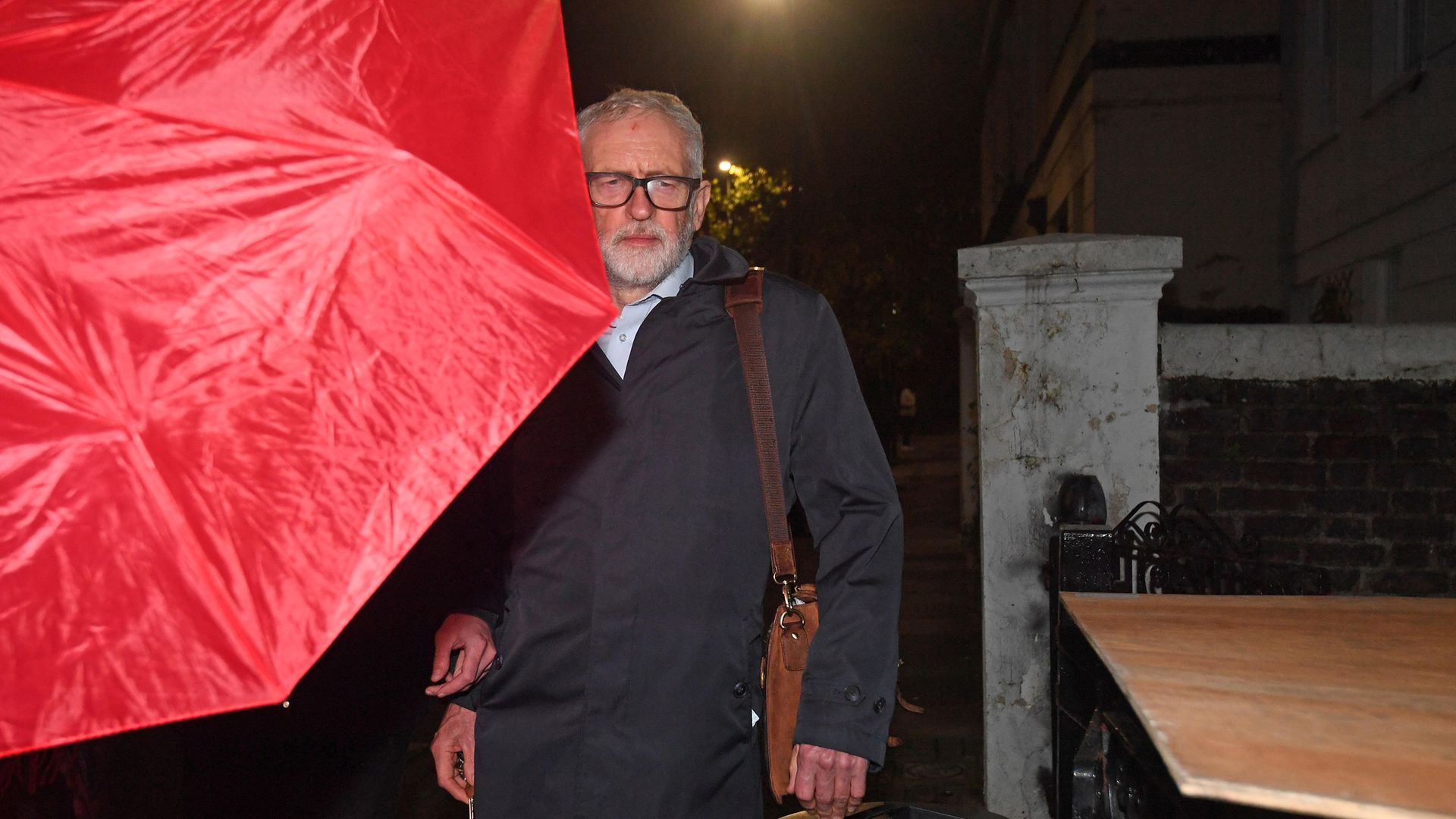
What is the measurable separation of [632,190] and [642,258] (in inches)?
6.9

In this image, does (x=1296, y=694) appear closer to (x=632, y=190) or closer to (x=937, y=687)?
(x=632, y=190)

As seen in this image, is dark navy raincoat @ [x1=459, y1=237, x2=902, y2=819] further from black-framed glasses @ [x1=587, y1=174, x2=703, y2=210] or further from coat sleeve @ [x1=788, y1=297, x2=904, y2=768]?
black-framed glasses @ [x1=587, y1=174, x2=703, y2=210]

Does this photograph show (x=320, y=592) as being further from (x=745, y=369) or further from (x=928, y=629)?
(x=928, y=629)

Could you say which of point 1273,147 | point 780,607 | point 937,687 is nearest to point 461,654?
point 780,607

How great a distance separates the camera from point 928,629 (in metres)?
8.11

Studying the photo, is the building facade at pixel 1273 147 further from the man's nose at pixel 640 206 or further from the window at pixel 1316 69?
the man's nose at pixel 640 206

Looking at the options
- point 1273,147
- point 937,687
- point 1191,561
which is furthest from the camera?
point 1273,147

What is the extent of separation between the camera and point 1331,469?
391 centimetres

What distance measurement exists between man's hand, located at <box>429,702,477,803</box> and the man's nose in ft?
4.10

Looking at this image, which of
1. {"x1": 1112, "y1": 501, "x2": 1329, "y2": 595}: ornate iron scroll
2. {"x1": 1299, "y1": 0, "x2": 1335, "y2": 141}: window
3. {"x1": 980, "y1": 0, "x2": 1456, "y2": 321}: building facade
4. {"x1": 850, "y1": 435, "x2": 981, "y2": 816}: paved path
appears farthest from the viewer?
{"x1": 1299, "y1": 0, "x2": 1335, "y2": 141}: window

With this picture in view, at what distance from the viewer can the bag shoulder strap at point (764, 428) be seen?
217 cm

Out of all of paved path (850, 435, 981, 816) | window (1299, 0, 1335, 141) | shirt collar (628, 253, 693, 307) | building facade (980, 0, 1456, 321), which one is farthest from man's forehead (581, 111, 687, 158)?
window (1299, 0, 1335, 141)

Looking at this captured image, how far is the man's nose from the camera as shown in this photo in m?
2.35

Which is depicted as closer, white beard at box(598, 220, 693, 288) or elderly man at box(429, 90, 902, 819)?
elderly man at box(429, 90, 902, 819)
